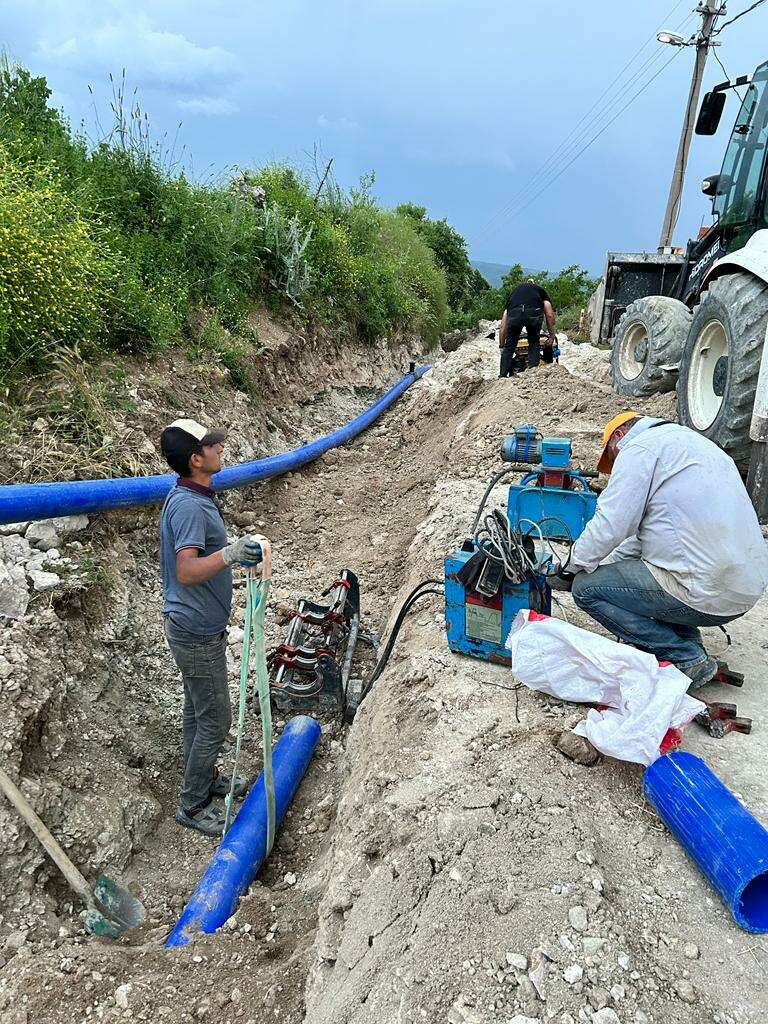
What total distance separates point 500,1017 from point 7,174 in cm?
636

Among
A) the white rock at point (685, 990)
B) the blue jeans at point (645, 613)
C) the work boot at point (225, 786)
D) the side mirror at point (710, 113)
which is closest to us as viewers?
the white rock at point (685, 990)

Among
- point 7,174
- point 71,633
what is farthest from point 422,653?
point 7,174

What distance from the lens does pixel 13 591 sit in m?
3.47

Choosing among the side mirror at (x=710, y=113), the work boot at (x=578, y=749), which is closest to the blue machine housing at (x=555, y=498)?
the work boot at (x=578, y=749)

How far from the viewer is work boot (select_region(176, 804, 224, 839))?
3.31m

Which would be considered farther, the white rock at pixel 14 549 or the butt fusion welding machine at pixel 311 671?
the butt fusion welding machine at pixel 311 671

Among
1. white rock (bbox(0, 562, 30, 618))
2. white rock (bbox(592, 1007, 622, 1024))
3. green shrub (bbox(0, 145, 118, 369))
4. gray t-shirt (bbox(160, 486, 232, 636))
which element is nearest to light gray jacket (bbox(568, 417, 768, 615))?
white rock (bbox(592, 1007, 622, 1024))

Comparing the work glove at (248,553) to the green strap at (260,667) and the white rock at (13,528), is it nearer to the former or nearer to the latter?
the green strap at (260,667)

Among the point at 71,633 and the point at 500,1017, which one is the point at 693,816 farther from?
the point at 71,633

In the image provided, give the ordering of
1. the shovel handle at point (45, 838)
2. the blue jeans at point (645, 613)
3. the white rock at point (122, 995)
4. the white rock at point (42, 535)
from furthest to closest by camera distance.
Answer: the white rock at point (42, 535), the blue jeans at point (645, 613), the shovel handle at point (45, 838), the white rock at point (122, 995)

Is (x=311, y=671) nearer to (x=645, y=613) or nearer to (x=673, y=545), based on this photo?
(x=645, y=613)

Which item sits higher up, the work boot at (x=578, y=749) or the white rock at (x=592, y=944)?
the work boot at (x=578, y=749)

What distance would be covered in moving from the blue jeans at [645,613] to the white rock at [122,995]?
8.34 ft

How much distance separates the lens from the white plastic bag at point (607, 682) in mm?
2615
